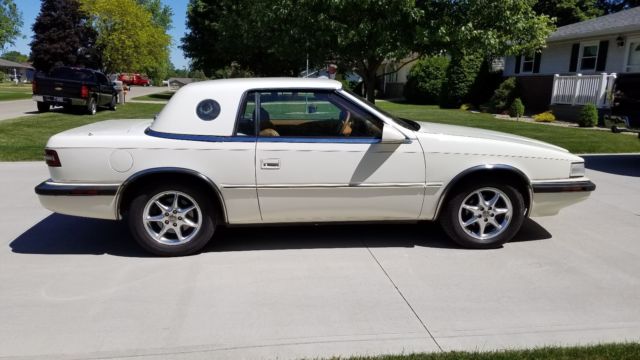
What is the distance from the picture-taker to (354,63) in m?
11.6

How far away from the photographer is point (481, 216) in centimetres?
486

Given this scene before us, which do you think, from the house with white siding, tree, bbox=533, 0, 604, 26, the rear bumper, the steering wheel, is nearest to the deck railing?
the house with white siding

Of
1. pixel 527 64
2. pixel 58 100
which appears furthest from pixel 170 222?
pixel 527 64

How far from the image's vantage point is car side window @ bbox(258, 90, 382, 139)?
4668 millimetres

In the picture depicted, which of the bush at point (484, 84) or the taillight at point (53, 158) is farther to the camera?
the bush at point (484, 84)

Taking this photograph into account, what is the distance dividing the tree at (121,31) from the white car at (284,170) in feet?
126

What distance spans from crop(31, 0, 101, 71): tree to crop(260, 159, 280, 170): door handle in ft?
179

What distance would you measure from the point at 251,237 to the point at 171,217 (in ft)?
3.13

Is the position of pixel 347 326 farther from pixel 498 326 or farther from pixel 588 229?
pixel 588 229

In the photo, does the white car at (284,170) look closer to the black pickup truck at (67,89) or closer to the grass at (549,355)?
the grass at (549,355)

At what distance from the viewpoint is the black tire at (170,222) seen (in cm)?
455

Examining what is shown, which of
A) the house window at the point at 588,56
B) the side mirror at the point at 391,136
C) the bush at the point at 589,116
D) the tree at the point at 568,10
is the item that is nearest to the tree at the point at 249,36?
the side mirror at the point at 391,136

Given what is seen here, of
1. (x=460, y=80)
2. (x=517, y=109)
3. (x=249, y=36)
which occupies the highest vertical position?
(x=249, y=36)

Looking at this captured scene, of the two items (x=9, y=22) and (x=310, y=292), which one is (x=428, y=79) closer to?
(x=310, y=292)
